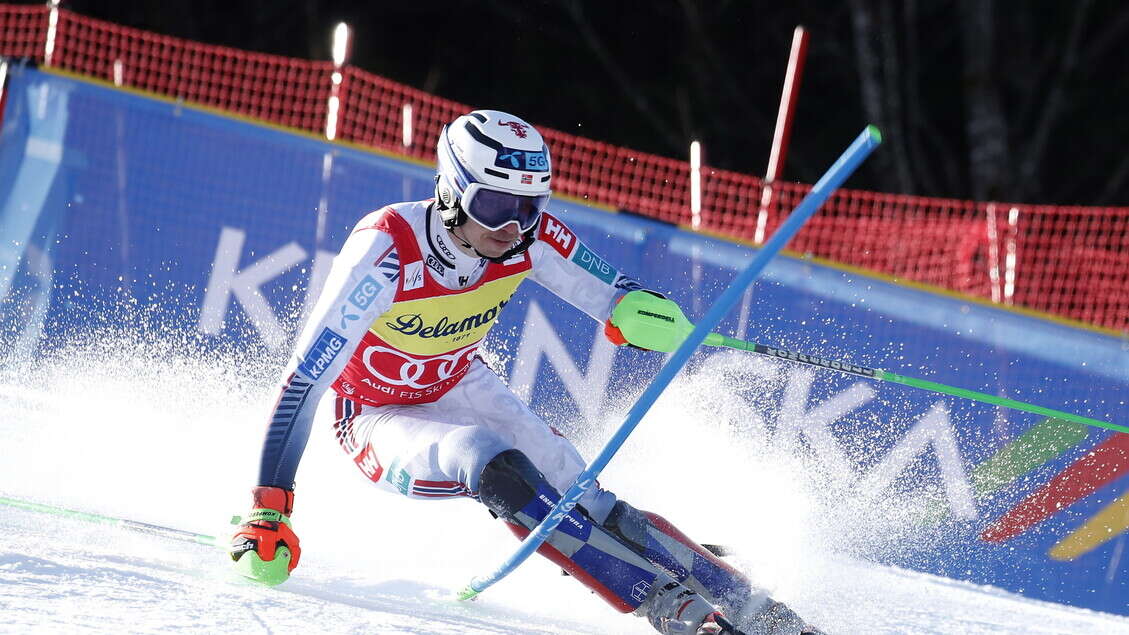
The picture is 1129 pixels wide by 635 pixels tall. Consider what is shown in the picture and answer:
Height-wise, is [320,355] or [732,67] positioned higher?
[732,67]

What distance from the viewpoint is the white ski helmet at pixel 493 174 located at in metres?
3.62

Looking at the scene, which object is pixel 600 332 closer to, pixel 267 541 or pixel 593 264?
pixel 593 264

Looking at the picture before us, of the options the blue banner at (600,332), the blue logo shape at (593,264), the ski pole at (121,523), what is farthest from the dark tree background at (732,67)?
the ski pole at (121,523)

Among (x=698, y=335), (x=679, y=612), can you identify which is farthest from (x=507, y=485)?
(x=698, y=335)

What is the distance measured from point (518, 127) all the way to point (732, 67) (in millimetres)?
13881

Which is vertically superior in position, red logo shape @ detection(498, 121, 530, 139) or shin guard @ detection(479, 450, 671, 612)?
red logo shape @ detection(498, 121, 530, 139)

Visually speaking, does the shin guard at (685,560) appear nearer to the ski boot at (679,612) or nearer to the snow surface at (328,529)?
the ski boot at (679,612)

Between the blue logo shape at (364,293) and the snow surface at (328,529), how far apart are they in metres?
0.53

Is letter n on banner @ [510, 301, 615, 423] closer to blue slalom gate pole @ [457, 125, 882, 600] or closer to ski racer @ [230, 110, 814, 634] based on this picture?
ski racer @ [230, 110, 814, 634]

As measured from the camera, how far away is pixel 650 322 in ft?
13.1

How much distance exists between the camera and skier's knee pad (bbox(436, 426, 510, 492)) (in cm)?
358

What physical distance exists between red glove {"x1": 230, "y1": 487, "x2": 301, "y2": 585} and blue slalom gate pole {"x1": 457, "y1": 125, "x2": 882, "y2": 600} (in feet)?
1.93

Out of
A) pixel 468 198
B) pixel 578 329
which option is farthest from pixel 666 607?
pixel 578 329

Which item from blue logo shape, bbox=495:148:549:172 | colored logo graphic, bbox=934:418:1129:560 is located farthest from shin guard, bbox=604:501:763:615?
colored logo graphic, bbox=934:418:1129:560
